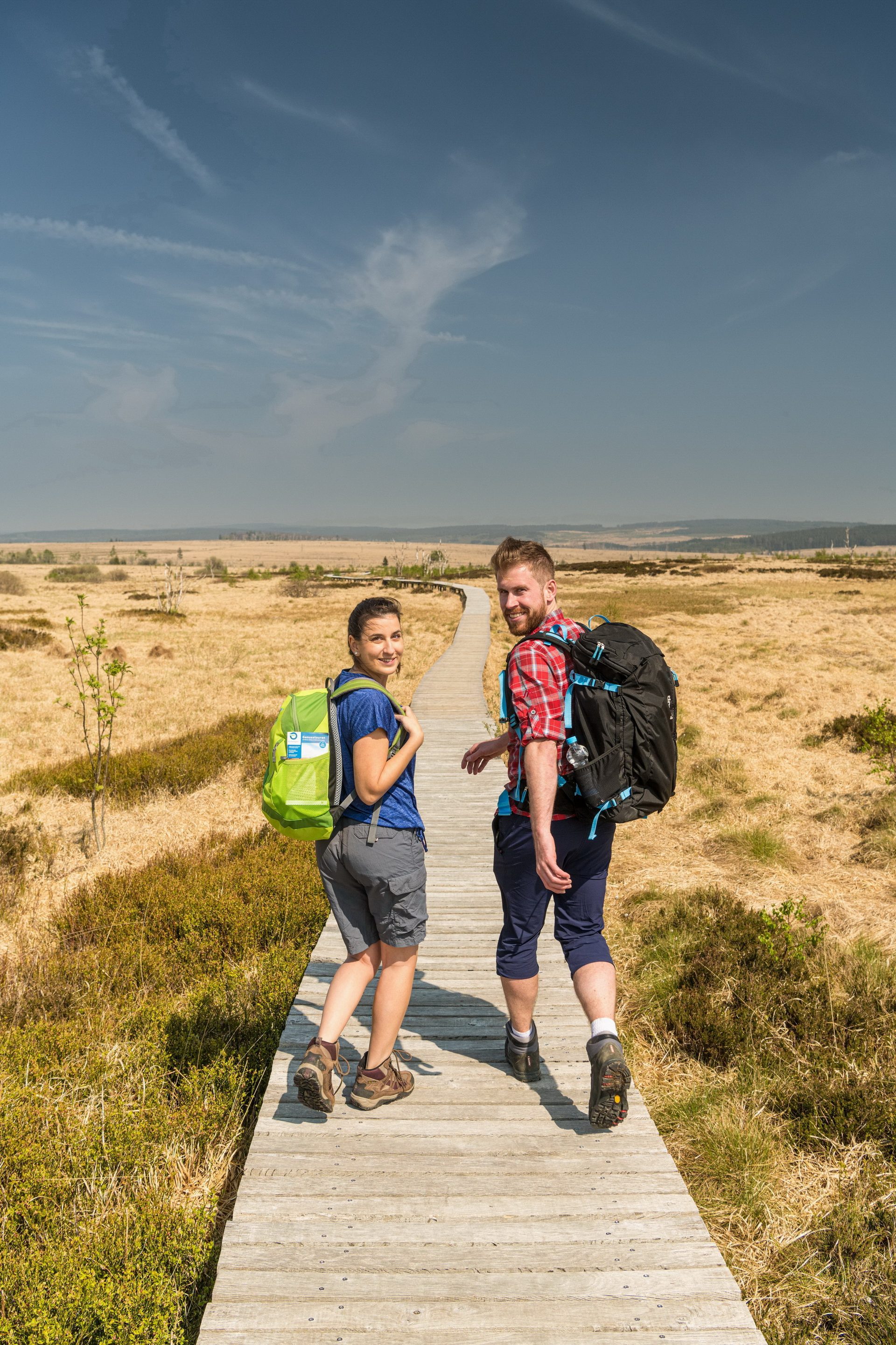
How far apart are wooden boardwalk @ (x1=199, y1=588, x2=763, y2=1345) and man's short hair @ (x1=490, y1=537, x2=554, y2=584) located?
6.94ft

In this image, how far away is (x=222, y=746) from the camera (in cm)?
1079

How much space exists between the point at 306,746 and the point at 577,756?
0.94m

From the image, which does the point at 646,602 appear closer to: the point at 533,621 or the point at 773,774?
the point at 773,774

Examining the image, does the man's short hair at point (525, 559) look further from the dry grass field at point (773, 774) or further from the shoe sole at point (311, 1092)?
the dry grass field at point (773, 774)

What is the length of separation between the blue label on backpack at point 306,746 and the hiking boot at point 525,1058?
1.52 metres

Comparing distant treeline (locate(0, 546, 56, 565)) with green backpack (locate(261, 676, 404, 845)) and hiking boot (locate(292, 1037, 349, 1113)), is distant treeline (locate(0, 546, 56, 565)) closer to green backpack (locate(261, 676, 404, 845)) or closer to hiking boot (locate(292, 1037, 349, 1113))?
green backpack (locate(261, 676, 404, 845))

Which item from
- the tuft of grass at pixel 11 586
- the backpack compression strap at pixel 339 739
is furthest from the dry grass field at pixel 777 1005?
the tuft of grass at pixel 11 586

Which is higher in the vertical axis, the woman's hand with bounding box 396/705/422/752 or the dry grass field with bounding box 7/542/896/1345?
the woman's hand with bounding box 396/705/422/752

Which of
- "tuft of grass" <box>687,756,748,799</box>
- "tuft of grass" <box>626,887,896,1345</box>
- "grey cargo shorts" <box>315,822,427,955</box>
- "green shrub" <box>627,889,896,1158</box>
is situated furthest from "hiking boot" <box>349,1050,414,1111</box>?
"tuft of grass" <box>687,756,748,799</box>

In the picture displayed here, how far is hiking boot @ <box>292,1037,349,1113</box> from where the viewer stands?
8.62 feet

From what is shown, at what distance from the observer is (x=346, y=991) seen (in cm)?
281

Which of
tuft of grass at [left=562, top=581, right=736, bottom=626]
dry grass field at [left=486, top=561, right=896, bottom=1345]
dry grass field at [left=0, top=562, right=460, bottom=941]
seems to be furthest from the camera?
tuft of grass at [left=562, top=581, right=736, bottom=626]

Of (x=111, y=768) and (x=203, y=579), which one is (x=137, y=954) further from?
(x=203, y=579)

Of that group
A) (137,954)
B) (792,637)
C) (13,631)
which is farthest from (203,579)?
(137,954)
